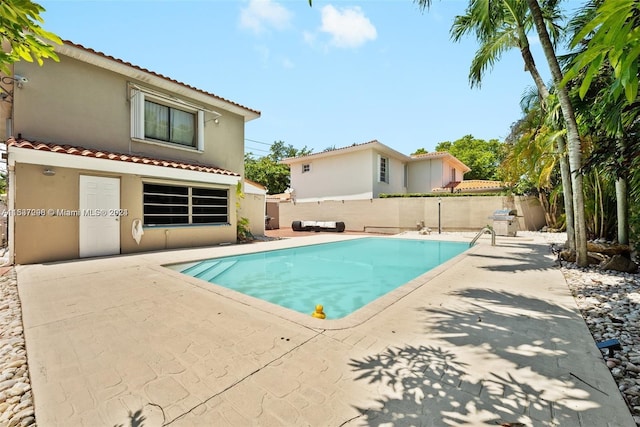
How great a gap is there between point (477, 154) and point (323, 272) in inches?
Answer: 1784

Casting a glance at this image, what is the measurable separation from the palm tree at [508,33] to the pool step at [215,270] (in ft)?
35.5

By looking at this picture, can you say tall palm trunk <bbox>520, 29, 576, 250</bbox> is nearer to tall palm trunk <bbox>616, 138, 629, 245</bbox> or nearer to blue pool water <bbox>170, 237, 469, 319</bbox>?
tall palm trunk <bbox>616, 138, 629, 245</bbox>

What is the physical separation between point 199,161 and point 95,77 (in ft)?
15.3

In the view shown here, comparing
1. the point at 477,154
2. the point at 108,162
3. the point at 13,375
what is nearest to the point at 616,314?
the point at 13,375

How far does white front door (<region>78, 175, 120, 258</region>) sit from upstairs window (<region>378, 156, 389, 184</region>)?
1903 centimetres

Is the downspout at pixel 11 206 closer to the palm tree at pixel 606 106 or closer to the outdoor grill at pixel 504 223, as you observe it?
the palm tree at pixel 606 106

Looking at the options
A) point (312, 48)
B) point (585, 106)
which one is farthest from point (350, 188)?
point (585, 106)

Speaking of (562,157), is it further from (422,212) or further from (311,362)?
(422,212)

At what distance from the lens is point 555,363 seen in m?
2.96

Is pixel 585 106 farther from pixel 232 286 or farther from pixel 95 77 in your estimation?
pixel 95 77

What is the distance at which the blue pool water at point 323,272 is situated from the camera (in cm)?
700

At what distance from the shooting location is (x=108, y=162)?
9.40 meters

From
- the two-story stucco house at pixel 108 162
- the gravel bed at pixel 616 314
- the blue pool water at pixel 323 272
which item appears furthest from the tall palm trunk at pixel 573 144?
the two-story stucco house at pixel 108 162

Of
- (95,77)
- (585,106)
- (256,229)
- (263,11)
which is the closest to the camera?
(585,106)
